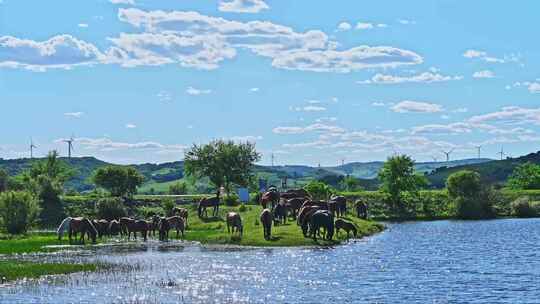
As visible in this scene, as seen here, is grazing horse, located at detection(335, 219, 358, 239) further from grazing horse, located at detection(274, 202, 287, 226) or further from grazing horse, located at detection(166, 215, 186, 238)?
grazing horse, located at detection(166, 215, 186, 238)

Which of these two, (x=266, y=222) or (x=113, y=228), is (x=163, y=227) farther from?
(x=266, y=222)

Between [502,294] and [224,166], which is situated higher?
[224,166]

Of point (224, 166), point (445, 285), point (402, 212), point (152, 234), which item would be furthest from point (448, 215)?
point (445, 285)

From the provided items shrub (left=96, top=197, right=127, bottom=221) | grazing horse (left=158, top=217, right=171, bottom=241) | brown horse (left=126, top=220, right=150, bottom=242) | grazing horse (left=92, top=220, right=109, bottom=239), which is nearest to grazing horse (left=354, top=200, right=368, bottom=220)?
shrub (left=96, top=197, right=127, bottom=221)

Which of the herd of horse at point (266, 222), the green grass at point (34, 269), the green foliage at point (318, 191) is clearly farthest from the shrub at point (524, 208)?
the green grass at point (34, 269)

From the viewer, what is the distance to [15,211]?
3184 inches

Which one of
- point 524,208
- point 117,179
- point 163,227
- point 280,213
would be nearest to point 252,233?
point 163,227

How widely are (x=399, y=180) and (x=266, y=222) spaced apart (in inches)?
2401

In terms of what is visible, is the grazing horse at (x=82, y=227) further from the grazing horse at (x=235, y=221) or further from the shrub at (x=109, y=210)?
the shrub at (x=109, y=210)

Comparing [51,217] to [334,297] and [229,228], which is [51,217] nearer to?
[229,228]

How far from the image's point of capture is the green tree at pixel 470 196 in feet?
373

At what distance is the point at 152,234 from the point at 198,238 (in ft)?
40.6

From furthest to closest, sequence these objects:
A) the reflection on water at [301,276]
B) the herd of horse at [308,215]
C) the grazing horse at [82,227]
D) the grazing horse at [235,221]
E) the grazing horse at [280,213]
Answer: the grazing horse at [280,213]
the grazing horse at [235,221]
the grazing horse at [82,227]
the herd of horse at [308,215]
the reflection on water at [301,276]

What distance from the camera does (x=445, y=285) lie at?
130 ft
